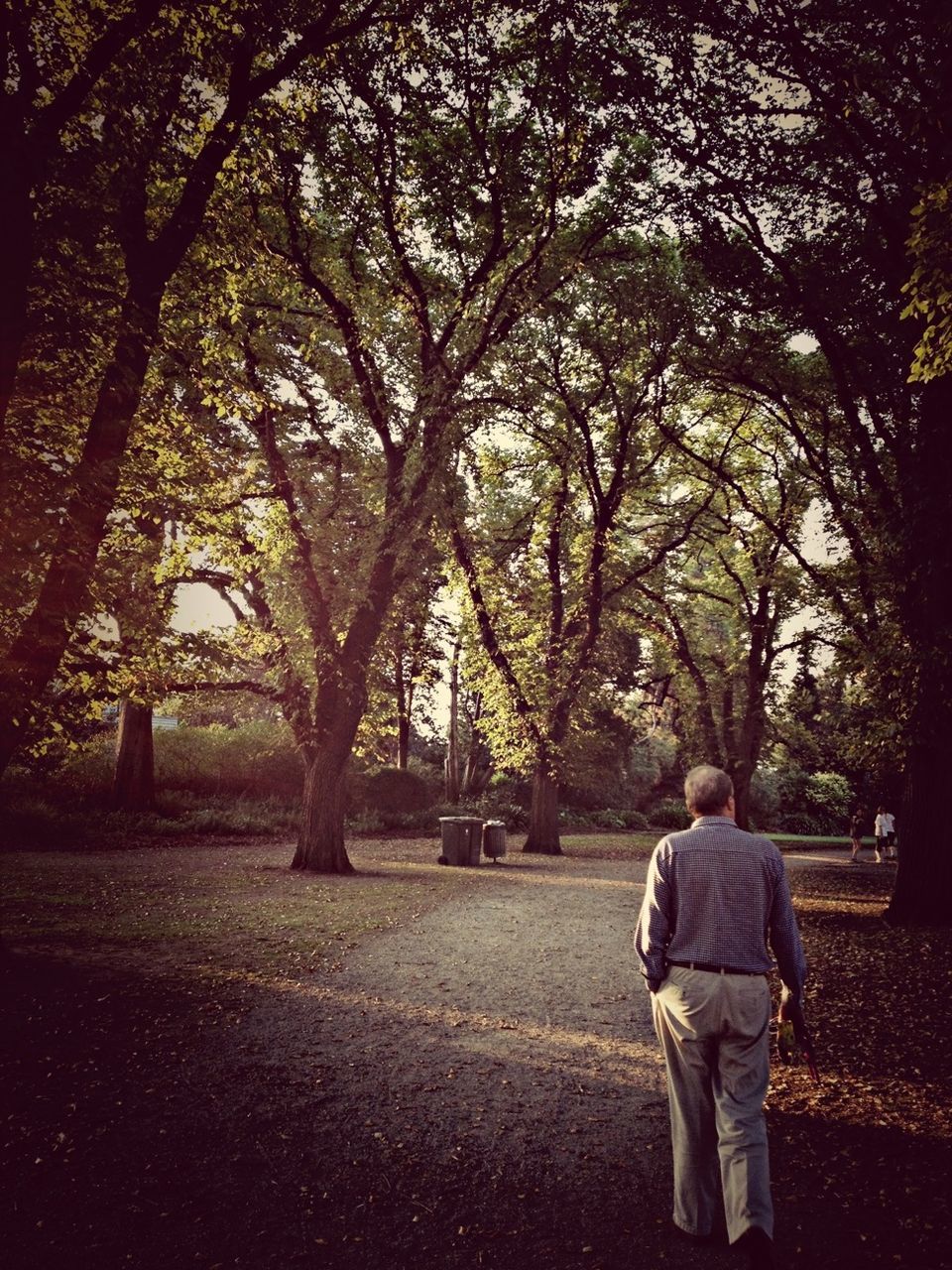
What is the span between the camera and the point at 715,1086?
321 centimetres

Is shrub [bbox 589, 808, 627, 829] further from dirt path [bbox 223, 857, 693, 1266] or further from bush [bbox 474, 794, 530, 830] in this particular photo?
dirt path [bbox 223, 857, 693, 1266]

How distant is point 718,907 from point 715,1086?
29.9 inches

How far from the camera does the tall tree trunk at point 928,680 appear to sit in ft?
35.3

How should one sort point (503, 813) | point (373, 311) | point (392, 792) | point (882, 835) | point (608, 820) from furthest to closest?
point (608, 820), point (503, 813), point (392, 792), point (882, 835), point (373, 311)

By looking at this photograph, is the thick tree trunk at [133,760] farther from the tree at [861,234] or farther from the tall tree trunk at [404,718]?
the tree at [861,234]

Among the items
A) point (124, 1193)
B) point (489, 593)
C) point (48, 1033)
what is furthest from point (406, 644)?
point (124, 1193)

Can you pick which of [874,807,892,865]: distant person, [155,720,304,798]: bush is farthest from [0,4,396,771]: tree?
[874,807,892,865]: distant person

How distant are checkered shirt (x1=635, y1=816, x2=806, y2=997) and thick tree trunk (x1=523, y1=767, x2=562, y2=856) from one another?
A: 18896mm

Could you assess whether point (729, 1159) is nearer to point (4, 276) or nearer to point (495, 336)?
point (4, 276)

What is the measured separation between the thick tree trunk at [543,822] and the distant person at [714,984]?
1883 cm

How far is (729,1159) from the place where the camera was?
3.05m

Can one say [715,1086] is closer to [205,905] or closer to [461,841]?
[205,905]

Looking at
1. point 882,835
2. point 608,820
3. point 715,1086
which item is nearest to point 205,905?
point 715,1086

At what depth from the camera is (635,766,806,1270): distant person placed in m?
3.14
